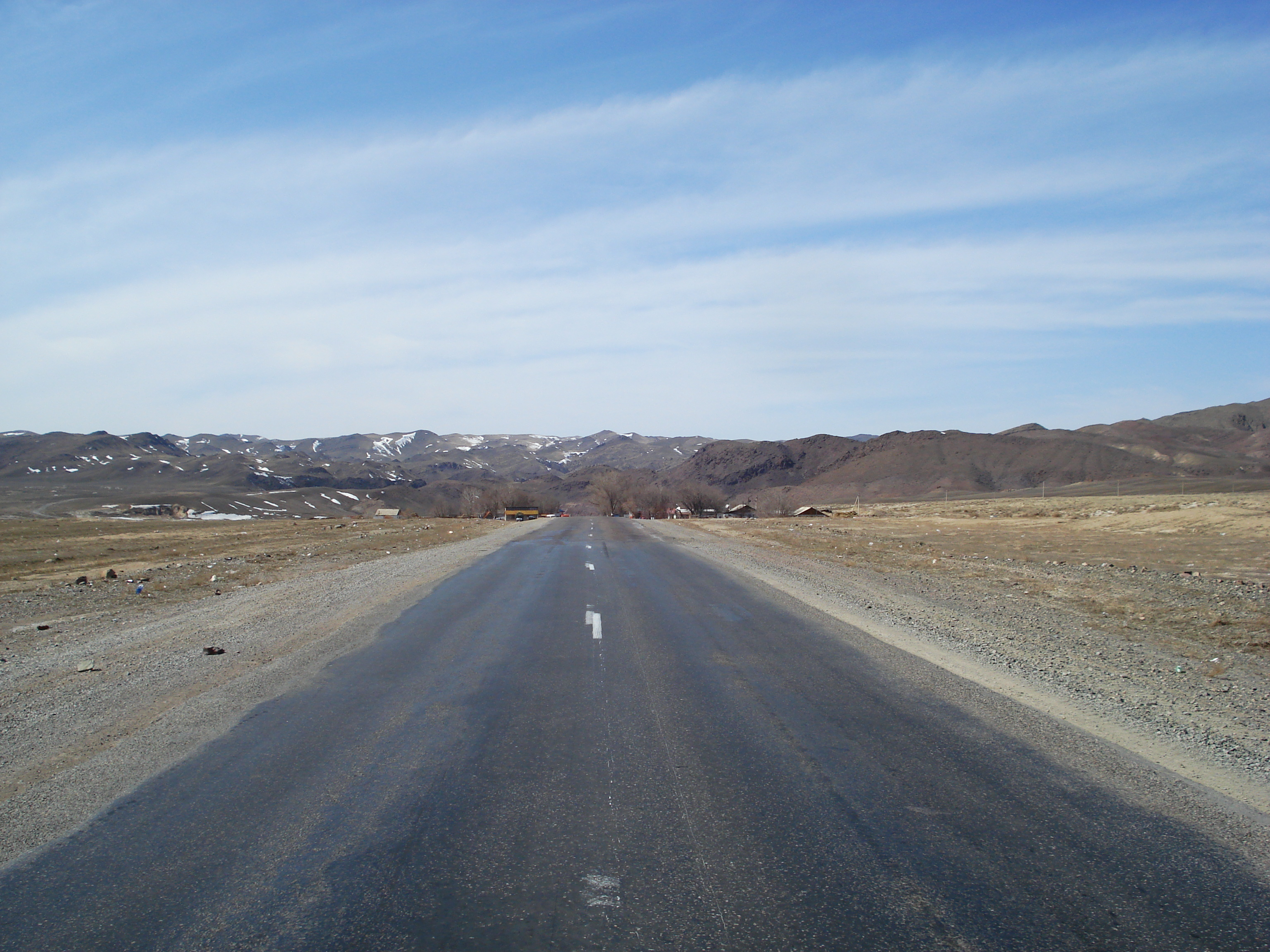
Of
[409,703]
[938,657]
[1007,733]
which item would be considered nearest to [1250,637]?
[938,657]

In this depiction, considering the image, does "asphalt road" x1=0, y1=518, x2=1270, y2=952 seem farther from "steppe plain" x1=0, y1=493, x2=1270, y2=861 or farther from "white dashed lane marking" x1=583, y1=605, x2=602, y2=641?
"white dashed lane marking" x1=583, y1=605, x2=602, y2=641

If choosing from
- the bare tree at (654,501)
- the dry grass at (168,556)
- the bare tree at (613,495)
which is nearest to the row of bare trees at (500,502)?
the bare tree at (613,495)

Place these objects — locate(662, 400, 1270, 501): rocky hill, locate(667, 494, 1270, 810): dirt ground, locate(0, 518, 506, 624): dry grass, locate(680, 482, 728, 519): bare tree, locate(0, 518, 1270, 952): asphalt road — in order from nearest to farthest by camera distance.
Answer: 1. locate(0, 518, 1270, 952): asphalt road
2. locate(667, 494, 1270, 810): dirt ground
3. locate(0, 518, 506, 624): dry grass
4. locate(680, 482, 728, 519): bare tree
5. locate(662, 400, 1270, 501): rocky hill

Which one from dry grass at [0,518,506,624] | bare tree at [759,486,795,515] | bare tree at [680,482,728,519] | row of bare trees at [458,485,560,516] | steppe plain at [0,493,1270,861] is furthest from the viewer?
row of bare trees at [458,485,560,516]

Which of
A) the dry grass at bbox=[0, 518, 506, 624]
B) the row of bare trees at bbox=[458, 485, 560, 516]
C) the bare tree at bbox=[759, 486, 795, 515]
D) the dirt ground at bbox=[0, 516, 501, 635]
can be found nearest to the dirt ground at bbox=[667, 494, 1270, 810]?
the dirt ground at bbox=[0, 516, 501, 635]

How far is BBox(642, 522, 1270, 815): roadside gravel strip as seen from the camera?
6.06 m

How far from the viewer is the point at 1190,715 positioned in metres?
7.18

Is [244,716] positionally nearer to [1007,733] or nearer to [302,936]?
[302,936]

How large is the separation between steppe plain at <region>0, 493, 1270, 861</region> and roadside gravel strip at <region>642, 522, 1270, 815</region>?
4 centimetres

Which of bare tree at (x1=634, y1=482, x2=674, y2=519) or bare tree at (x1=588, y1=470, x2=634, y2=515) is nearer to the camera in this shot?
bare tree at (x1=634, y1=482, x2=674, y2=519)

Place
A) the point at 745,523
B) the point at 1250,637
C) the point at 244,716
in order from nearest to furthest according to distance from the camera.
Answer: the point at 244,716, the point at 1250,637, the point at 745,523

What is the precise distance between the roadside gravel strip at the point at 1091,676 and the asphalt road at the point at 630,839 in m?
0.92

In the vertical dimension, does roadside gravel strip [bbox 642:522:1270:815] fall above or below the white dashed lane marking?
above

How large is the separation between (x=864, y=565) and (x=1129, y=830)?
19.1 meters
